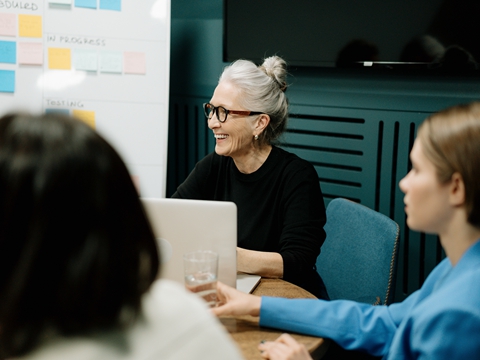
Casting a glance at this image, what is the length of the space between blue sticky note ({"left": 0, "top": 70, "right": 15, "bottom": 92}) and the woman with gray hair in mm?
1149

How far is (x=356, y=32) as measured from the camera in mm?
2475

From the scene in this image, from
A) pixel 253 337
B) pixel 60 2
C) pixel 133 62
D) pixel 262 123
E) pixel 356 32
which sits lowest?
pixel 253 337

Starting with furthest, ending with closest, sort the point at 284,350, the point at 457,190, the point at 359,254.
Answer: the point at 359,254 → the point at 284,350 → the point at 457,190

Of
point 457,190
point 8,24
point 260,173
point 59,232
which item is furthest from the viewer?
point 8,24

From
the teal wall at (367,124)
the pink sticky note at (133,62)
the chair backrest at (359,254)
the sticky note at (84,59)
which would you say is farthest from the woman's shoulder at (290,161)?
the sticky note at (84,59)

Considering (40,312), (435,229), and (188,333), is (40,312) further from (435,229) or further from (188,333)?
(435,229)

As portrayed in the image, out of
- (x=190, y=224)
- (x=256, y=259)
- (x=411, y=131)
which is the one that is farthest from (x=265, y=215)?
(x=411, y=131)

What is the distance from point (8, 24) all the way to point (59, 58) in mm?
276

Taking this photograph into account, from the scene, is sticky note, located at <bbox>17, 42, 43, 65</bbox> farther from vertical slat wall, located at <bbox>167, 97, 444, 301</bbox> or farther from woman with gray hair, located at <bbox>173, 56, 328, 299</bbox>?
vertical slat wall, located at <bbox>167, 97, 444, 301</bbox>

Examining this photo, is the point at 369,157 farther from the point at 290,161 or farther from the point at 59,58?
the point at 59,58

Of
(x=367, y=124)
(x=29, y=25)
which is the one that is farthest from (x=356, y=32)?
(x=29, y=25)

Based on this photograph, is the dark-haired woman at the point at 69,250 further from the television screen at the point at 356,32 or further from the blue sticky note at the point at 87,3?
the blue sticky note at the point at 87,3

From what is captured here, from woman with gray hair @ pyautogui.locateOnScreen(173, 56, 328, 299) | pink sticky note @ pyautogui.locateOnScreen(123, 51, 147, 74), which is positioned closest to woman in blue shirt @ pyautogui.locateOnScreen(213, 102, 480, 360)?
woman with gray hair @ pyautogui.locateOnScreen(173, 56, 328, 299)

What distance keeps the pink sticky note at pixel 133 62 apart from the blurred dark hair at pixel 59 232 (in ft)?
7.17
